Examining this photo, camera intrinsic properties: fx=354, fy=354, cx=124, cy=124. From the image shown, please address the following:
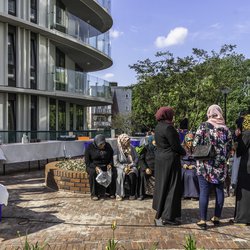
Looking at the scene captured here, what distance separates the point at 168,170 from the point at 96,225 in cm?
153

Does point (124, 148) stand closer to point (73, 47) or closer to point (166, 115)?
point (166, 115)

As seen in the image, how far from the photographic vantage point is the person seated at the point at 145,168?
25.3ft

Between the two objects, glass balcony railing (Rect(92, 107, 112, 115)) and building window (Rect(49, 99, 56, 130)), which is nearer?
building window (Rect(49, 99, 56, 130))

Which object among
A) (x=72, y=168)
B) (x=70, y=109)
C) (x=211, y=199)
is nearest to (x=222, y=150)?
(x=211, y=199)

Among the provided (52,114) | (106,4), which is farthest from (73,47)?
(52,114)

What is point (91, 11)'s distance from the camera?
25.1 meters

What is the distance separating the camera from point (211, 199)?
7.97 m

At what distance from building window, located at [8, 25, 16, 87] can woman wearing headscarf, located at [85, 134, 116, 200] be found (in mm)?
12777

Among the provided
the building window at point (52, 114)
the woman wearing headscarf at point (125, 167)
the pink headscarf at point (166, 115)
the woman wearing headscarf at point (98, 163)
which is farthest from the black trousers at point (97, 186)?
Result: the building window at point (52, 114)

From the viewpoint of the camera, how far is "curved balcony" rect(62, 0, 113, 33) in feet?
78.1

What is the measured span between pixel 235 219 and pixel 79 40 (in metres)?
19.3

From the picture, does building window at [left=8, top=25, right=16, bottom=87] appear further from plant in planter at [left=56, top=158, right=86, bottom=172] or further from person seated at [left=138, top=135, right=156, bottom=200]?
person seated at [left=138, top=135, right=156, bottom=200]

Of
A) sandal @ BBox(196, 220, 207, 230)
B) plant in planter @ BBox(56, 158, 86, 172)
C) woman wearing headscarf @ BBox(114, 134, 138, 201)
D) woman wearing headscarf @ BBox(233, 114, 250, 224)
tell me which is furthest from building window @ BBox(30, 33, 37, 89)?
sandal @ BBox(196, 220, 207, 230)

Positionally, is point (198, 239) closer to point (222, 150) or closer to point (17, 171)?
point (222, 150)
